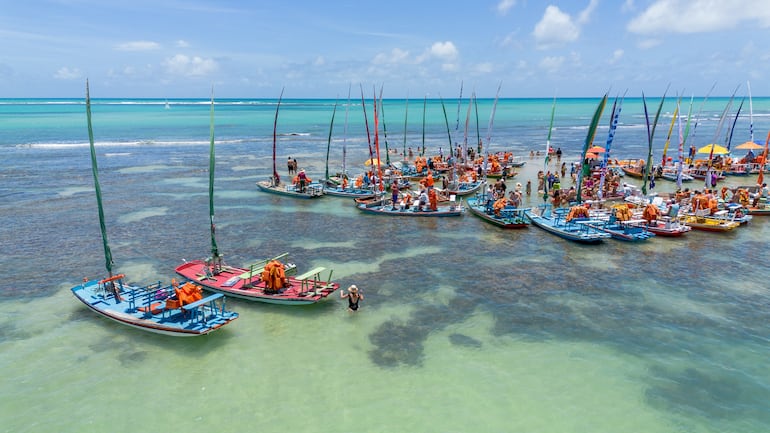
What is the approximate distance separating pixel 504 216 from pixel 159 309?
21.4 metres

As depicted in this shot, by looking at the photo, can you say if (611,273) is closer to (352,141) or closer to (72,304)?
(72,304)

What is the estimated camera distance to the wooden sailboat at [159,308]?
15438 millimetres

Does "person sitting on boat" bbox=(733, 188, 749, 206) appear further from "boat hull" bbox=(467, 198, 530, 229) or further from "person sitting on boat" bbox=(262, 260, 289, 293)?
"person sitting on boat" bbox=(262, 260, 289, 293)

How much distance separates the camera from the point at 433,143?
277 feet

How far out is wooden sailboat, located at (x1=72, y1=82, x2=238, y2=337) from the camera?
15.4m

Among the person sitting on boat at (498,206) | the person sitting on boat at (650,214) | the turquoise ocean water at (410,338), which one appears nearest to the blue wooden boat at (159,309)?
the turquoise ocean water at (410,338)

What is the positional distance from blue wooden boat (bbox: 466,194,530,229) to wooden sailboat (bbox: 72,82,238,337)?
730 inches

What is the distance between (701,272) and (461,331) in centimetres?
1368

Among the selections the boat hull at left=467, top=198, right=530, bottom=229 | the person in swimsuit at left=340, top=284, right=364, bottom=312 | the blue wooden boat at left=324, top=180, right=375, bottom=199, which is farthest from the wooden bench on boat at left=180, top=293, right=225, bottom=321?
the blue wooden boat at left=324, top=180, right=375, bottom=199

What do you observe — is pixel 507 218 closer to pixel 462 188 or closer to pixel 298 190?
pixel 462 188

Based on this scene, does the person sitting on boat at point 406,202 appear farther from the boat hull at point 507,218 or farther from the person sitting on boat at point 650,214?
the person sitting on boat at point 650,214

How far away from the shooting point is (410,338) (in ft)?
53.6

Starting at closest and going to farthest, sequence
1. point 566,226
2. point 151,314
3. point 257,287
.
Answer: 1. point 151,314
2. point 257,287
3. point 566,226

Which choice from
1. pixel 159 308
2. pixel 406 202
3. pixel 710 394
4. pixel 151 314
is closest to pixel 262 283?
pixel 159 308
